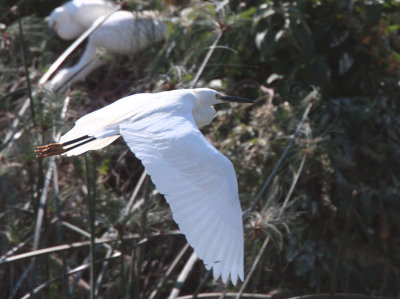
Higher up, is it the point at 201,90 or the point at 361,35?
the point at 201,90

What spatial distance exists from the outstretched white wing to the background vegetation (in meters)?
0.53

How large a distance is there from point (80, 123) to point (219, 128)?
1.18m

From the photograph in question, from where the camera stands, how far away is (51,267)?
127 inches

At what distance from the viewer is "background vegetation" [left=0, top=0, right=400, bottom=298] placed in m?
2.84

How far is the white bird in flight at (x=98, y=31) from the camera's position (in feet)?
12.6

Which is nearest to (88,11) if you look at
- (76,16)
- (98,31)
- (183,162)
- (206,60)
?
(76,16)

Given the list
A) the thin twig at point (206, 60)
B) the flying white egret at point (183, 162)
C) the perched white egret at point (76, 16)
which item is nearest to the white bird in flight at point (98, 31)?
the perched white egret at point (76, 16)

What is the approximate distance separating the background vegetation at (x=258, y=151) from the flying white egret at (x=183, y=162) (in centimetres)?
35

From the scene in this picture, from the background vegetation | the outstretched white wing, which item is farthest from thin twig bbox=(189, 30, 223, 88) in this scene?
the outstretched white wing

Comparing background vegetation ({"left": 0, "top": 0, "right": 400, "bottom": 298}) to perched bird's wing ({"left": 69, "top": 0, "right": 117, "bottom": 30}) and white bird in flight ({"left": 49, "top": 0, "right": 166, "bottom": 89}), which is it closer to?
white bird in flight ({"left": 49, "top": 0, "right": 166, "bottom": 89})

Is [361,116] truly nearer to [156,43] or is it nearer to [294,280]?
[294,280]

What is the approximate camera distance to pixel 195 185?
6.41 ft

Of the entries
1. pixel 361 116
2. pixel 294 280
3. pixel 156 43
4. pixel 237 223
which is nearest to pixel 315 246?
pixel 294 280

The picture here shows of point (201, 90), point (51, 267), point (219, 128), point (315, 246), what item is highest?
point (201, 90)
